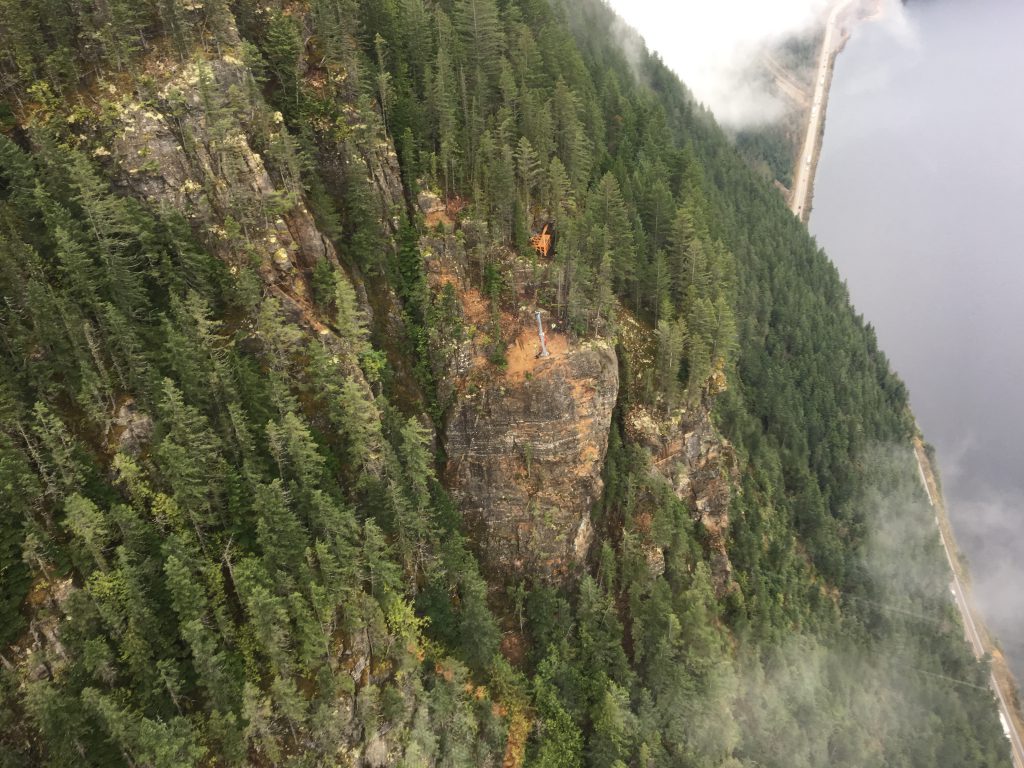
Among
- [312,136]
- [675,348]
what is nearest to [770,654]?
[675,348]

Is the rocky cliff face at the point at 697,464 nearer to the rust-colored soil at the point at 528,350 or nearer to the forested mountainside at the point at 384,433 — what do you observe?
the forested mountainside at the point at 384,433

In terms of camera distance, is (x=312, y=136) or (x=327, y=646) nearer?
(x=327, y=646)

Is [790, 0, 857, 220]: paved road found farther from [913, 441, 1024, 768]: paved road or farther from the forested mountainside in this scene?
the forested mountainside

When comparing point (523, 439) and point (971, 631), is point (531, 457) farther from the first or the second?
point (971, 631)

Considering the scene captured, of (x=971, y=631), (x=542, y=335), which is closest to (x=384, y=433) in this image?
(x=542, y=335)

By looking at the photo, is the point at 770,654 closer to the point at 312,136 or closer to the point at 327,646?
the point at 327,646

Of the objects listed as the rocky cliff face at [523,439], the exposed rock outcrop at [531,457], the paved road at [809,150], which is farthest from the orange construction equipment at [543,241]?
the paved road at [809,150]

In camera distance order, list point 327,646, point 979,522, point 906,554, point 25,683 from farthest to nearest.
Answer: point 979,522 → point 906,554 → point 327,646 → point 25,683

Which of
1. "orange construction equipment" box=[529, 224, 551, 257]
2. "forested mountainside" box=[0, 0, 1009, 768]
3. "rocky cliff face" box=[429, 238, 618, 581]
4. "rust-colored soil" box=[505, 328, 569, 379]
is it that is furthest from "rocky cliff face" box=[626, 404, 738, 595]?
"orange construction equipment" box=[529, 224, 551, 257]
